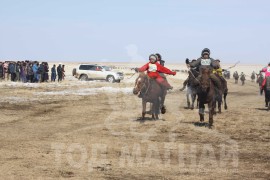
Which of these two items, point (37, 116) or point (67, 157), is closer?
point (67, 157)

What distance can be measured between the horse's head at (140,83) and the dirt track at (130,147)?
1102mm

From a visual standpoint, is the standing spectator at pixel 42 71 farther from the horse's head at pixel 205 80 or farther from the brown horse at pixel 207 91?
the horse's head at pixel 205 80

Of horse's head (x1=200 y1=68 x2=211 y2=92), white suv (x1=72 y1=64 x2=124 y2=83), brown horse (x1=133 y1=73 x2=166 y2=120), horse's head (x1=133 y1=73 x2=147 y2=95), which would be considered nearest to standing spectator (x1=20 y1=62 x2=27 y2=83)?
white suv (x1=72 y1=64 x2=124 y2=83)

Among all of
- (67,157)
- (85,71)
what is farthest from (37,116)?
(85,71)

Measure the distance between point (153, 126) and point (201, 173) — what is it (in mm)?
6128

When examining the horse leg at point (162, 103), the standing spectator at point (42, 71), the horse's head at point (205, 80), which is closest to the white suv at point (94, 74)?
the standing spectator at point (42, 71)

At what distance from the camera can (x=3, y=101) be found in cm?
2292

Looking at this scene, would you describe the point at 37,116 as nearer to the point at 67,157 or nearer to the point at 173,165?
the point at 67,157

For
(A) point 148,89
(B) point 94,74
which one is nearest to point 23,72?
(B) point 94,74

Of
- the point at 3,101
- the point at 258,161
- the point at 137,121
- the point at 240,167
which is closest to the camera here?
the point at 240,167

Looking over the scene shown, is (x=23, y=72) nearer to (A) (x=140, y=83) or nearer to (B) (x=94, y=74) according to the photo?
(B) (x=94, y=74)

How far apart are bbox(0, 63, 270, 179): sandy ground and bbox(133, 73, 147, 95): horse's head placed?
3.48ft

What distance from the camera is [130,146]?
417 inches

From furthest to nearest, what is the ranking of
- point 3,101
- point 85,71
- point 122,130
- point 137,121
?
point 85,71 < point 3,101 < point 137,121 < point 122,130
